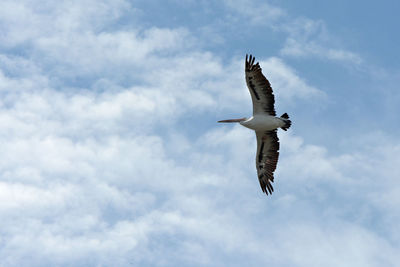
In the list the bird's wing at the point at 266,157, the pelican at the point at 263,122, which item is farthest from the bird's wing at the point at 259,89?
the bird's wing at the point at 266,157

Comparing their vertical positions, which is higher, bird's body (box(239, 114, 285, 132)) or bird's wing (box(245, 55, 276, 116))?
bird's wing (box(245, 55, 276, 116))

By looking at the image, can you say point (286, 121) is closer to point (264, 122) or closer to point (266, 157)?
point (264, 122)

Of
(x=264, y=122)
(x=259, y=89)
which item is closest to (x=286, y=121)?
(x=264, y=122)

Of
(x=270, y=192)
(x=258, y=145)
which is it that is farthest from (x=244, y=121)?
(x=270, y=192)

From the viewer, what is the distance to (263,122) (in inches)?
1145

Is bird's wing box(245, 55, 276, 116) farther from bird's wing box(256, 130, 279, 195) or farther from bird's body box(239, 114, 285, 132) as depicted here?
bird's wing box(256, 130, 279, 195)

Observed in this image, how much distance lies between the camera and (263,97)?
93.7 feet

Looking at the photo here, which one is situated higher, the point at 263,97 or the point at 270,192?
the point at 263,97

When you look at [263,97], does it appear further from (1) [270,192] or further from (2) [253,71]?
(1) [270,192]

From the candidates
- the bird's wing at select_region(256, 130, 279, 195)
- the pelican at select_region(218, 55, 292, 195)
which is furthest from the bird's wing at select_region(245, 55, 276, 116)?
the bird's wing at select_region(256, 130, 279, 195)

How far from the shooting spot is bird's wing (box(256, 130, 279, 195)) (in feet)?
99.8

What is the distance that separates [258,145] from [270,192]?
2827mm

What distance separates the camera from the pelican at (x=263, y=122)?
2795cm

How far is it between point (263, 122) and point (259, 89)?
1876mm
